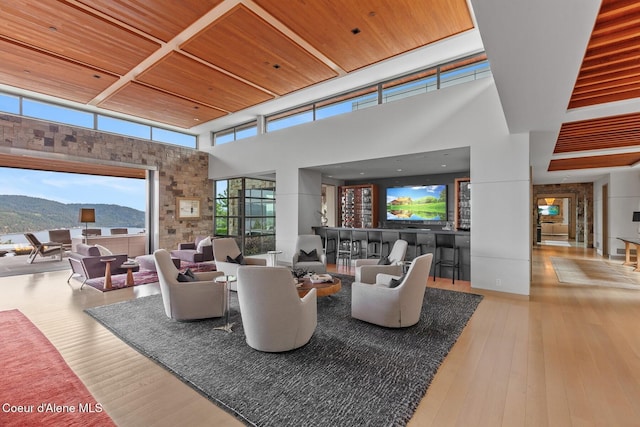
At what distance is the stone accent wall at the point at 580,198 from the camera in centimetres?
1280

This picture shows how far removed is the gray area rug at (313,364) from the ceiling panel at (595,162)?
664 cm

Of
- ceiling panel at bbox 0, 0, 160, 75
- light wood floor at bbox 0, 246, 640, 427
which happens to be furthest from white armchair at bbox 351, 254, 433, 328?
ceiling panel at bbox 0, 0, 160, 75

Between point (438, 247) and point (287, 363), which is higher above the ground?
point (438, 247)

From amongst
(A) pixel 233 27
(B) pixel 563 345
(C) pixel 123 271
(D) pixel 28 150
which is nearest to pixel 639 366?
(B) pixel 563 345

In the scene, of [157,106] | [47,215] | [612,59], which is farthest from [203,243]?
[612,59]

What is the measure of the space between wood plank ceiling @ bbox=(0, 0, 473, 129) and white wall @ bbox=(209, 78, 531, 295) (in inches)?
53.0

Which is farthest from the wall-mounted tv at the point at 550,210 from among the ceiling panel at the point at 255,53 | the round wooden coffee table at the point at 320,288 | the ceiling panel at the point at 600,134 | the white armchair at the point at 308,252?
the round wooden coffee table at the point at 320,288

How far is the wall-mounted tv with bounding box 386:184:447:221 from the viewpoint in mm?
8961

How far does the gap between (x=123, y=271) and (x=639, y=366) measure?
8229 millimetres

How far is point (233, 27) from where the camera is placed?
15.3 ft

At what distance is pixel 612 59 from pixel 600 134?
131 inches

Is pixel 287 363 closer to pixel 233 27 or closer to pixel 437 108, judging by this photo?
pixel 233 27

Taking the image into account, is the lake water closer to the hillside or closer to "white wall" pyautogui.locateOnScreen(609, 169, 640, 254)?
the hillside

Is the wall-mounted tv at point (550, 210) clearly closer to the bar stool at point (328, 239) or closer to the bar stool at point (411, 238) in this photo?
the bar stool at point (411, 238)
